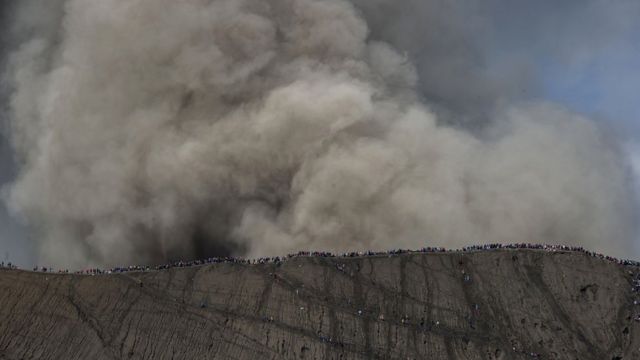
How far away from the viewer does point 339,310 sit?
67.7 m

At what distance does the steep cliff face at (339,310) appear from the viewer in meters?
64.4

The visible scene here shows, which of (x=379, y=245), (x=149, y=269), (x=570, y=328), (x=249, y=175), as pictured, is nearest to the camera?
(x=570, y=328)

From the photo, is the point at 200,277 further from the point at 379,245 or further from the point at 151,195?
the point at 151,195

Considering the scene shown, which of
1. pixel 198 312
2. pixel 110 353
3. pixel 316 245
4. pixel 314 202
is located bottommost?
pixel 110 353

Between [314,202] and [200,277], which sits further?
[314,202]

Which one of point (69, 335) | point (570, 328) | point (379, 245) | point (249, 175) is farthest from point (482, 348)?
point (249, 175)

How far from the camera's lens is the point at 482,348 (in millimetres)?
65062

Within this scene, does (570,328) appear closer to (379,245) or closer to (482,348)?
(482,348)

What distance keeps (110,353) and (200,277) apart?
415 inches

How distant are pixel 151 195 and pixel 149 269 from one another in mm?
28848

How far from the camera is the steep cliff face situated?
211 feet

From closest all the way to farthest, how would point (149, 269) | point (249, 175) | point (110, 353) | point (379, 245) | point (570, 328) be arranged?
point (110, 353)
point (570, 328)
point (149, 269)
point (379, 245)
point (249, 175)

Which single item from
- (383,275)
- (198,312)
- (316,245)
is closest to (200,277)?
(198,312)

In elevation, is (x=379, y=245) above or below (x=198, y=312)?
above
